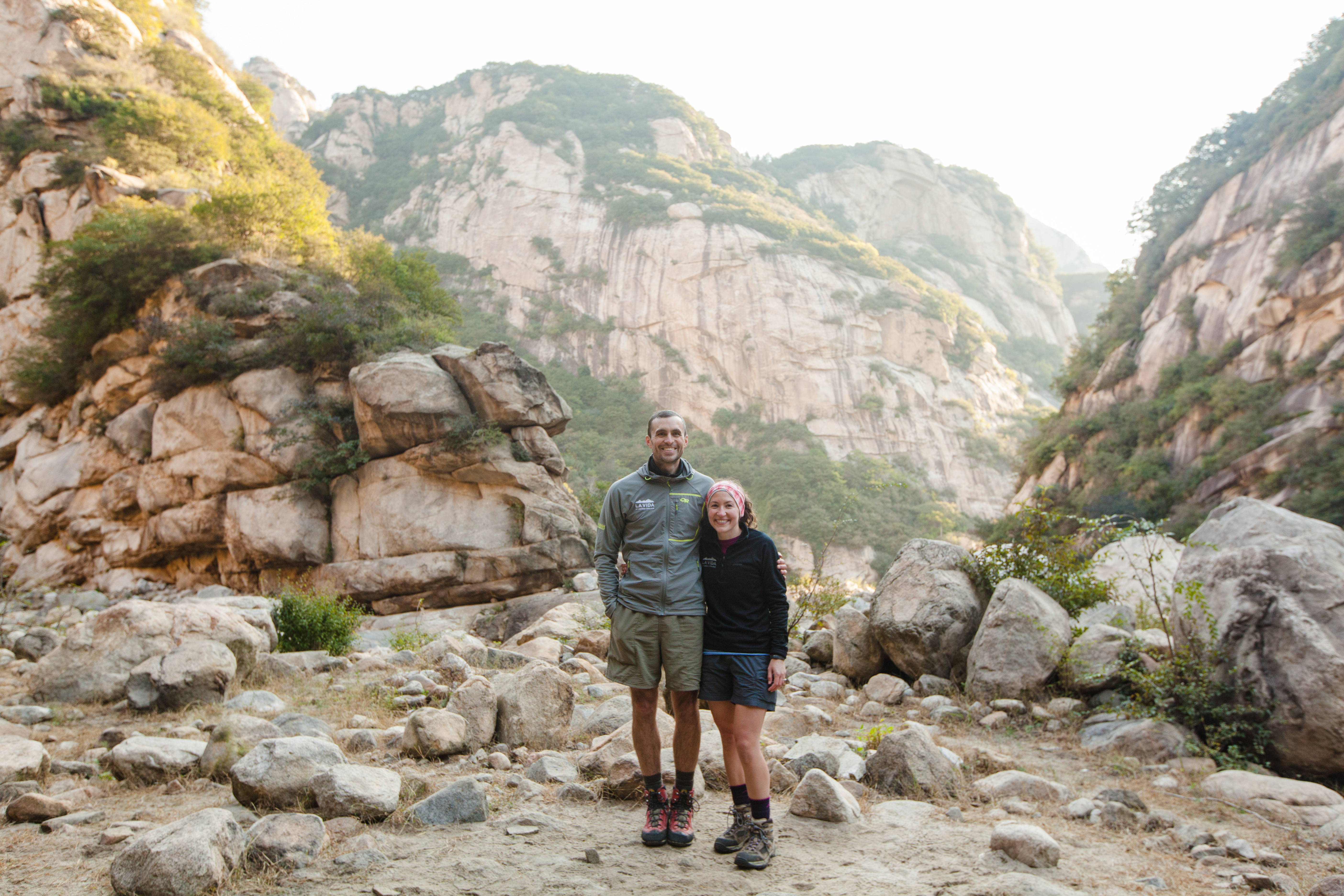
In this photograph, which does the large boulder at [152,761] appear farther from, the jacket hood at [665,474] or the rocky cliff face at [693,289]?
the rocky cliff face at [693,289]

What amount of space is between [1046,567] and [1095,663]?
151 cm

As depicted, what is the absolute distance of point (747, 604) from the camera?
3.44m

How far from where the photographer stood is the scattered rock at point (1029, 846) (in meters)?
3.21

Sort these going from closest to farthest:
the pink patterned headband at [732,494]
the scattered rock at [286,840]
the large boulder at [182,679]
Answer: the scattered rock at [286,840]
the pink patterned headband at [732,494]
the large boulder at [182,679]

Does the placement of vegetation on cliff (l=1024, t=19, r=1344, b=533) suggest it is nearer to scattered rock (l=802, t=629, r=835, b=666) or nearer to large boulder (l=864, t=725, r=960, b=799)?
scattered rock (l=802, t=629, r=835, b=666)

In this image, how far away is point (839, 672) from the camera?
794 centimetres

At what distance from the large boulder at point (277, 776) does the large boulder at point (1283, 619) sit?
19.6 feet

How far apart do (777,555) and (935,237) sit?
265 ft

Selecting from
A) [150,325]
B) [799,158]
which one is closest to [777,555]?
[150,325]

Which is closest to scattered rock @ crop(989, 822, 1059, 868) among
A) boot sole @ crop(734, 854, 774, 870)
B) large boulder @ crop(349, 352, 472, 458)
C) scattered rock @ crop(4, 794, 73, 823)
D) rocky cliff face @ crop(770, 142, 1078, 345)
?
boot sole @ crop(734, 854, 774, 870)

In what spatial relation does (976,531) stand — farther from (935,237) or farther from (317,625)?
(935,237)

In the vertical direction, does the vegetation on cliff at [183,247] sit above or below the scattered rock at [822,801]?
above

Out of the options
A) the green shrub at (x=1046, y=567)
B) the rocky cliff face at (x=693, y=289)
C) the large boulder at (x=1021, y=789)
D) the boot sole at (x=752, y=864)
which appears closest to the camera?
the boot sole at (x=752, y=864)

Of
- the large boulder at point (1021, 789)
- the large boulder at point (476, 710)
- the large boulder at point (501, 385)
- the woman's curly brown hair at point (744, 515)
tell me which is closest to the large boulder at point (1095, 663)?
the large boulder at point (1021, 789)
